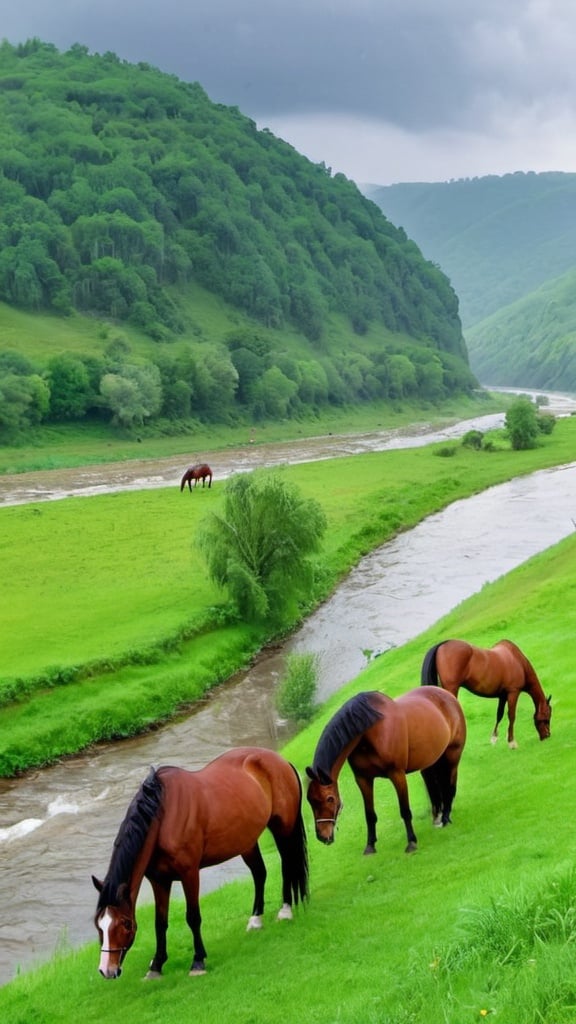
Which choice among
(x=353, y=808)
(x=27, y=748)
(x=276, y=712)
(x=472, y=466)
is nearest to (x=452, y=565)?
(x=276, y=712)

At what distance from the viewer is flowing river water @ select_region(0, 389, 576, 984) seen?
23250 mm

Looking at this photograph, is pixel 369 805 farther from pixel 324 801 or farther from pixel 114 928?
pixel 114 928

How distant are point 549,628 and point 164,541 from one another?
3505cm

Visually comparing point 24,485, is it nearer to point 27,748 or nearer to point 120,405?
point 120,405

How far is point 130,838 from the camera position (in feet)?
42.7

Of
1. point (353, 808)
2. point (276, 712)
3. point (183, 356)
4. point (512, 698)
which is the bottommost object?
point (276, 712)

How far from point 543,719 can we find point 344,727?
7801mm

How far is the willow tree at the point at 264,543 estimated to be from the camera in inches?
1829

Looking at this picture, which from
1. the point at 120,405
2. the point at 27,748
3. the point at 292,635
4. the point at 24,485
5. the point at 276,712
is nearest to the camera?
the point at 27,748

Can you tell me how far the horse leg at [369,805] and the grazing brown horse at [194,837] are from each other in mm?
1417

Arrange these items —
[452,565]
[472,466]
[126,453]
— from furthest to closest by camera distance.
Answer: [126,453], [472,466], [452,565]

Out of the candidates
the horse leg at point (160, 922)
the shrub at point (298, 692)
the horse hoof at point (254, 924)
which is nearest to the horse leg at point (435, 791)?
the horse hoof at point (254, 924)

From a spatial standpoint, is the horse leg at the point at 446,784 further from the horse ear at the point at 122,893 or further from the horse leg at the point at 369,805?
the horse ear at the point at 122,893

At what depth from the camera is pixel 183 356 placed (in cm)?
15725
